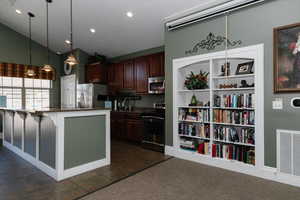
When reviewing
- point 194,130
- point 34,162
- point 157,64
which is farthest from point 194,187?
point 157,64

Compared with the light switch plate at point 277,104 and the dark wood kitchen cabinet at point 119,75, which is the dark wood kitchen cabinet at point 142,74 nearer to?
the dark wood kitchen cabinet at point 119,75

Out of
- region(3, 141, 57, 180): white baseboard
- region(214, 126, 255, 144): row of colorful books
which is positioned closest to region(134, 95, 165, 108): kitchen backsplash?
region(214, 126, 255, 144): row of colorful books

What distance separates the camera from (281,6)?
2.54m

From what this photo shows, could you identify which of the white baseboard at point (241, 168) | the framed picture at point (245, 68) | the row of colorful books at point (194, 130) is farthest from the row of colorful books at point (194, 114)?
the framed picture at point (245, 68)

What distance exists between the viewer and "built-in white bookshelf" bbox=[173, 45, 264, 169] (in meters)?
2.75

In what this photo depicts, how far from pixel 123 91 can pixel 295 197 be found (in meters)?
4.90

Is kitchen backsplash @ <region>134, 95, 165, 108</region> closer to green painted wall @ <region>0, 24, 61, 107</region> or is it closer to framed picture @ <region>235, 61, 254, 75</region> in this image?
framed picture @ <region>235, 61, 254, 75</region>

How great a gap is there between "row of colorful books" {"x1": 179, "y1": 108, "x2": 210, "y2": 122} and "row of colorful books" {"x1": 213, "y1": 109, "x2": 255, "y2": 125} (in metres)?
0.19

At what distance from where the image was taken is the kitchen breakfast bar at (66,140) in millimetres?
2559

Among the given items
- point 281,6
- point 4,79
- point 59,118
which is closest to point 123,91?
point 59,118

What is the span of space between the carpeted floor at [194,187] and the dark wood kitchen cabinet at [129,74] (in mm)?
3063

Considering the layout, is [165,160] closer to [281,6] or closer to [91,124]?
[91,124]

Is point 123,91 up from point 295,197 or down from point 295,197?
up

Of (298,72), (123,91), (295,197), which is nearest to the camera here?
(295,197)
